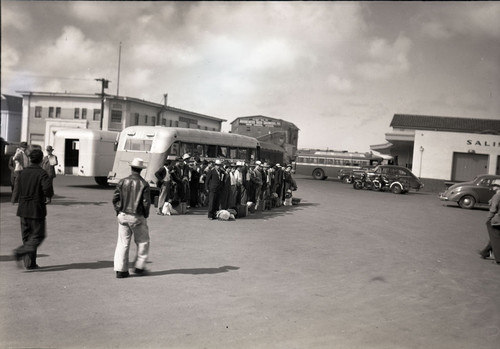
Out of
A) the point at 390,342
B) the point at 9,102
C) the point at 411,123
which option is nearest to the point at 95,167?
the point at 390,342

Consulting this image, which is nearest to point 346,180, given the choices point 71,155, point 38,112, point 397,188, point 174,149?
point 397,188

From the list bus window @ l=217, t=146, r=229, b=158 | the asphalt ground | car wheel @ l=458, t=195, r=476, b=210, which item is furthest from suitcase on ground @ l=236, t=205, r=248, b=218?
car wheel @ l=458, t=195, r=476, b=210

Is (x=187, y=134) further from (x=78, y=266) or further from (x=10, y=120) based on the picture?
(x=10, y=120)

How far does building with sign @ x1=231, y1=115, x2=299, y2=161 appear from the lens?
5984 centimetres

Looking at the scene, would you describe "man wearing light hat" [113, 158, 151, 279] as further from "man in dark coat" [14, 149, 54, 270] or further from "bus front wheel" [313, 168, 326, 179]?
"bus front wheel" [313, 168, 326, 179]

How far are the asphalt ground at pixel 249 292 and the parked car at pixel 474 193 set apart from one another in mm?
11460

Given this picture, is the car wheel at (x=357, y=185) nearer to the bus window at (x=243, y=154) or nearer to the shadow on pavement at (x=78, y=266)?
the bus window at (x=243, y=154)

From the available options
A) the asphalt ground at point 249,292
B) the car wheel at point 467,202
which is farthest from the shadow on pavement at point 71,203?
the car wheel at point 467,202

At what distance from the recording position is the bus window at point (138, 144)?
19609mm

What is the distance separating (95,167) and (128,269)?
52.9 ft

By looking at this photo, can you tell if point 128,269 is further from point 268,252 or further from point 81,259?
point 268,252

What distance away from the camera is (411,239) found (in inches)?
479

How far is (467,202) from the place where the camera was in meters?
22.7

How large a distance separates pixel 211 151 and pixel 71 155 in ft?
22.8
